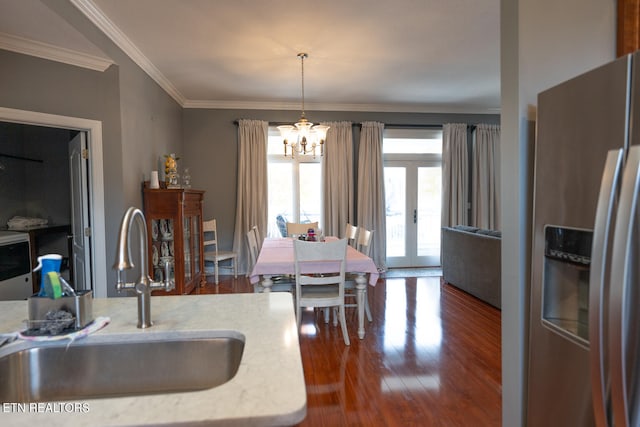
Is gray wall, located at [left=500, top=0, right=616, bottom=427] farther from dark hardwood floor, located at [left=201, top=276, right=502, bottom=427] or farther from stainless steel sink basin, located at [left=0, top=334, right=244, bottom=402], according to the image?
stainless steel sink basin, located at [left=0, top=334, right=244, bottom=402]

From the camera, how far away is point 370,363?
104 inches

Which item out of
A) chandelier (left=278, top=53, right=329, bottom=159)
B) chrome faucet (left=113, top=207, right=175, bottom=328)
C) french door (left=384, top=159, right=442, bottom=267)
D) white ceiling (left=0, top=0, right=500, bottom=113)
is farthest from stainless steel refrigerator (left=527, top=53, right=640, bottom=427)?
french door (left=384, top=159, right=442, bottom=267)

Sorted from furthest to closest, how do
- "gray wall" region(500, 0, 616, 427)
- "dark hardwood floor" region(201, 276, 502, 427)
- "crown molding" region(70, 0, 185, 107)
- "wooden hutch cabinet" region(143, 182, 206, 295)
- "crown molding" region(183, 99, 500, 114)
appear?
"crown molding" region(183, 99, 500, 114) < "wooden hutch cabinet" region(143, 182, 206, 295) < "crown molding" region(70, 0, 185, 107) < "dark hardwood floor" region(201, 276, 502, 427) < "gray wall" region(500, 0, 616, 427)

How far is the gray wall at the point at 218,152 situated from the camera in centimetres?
546

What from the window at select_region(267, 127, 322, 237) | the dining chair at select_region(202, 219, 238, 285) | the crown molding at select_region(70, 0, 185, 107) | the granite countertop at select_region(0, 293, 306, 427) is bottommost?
the dining chair at select_region(202, 219, 238, 285)

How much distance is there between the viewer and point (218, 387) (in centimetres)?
72

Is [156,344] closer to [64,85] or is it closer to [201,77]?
[64,85]

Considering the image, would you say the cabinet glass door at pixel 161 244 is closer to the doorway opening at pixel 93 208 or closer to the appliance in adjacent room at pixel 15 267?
the doorway opening at pixel 93 208

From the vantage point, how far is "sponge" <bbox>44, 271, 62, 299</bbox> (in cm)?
98

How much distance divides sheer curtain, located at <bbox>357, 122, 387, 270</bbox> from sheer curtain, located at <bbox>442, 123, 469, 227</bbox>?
3.73 ft

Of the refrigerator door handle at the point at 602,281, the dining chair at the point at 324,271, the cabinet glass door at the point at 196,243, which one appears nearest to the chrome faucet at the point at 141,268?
the refrigerator door handle at the point at 602,281

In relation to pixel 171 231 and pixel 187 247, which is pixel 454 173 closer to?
pixel 187 247

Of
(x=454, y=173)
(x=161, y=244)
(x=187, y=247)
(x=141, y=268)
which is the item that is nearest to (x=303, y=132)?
(x=187, y=247)

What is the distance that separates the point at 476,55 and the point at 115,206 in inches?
161
